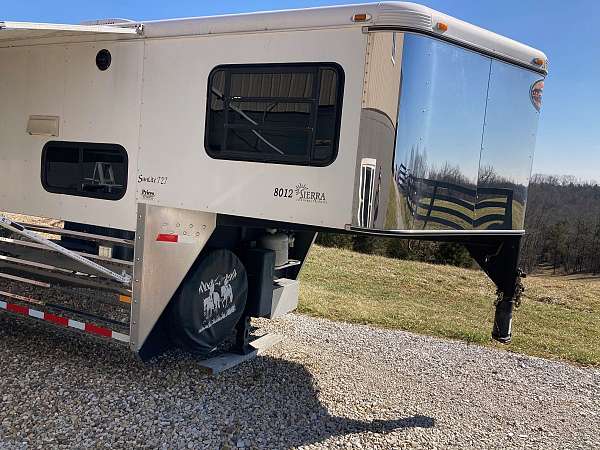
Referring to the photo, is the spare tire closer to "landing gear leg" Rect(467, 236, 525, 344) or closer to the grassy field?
"landing gear leg" Rect(467, 236, 525, 344)

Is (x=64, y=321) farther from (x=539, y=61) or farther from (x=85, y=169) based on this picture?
(x=539, y=61)

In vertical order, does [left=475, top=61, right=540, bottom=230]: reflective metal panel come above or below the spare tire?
above

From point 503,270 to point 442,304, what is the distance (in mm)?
5442

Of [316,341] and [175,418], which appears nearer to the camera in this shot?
[175,418]

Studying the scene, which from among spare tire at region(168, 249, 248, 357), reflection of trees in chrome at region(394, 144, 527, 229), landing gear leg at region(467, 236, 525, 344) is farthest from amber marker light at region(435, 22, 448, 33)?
spare tire at region(168, 249, 248, 357)

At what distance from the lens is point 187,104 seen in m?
4.30

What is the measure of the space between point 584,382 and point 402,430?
2.69 m

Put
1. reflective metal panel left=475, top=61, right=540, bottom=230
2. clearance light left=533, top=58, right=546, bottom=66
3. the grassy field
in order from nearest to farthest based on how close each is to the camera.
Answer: reflective metal panel left=475, top=61, right=540, bottom=230 < clearance light left=533, top=58, right=546, bottom=66 < the grassy field

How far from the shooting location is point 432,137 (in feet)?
12.1

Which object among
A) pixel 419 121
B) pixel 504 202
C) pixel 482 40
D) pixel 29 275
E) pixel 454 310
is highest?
pixel 482 40

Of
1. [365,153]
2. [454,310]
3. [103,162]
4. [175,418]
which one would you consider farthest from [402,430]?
[454,310]

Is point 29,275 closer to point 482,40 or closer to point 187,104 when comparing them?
point 187,104

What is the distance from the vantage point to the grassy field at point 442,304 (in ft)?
23.9

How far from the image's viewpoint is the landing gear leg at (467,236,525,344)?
15.5 feet
